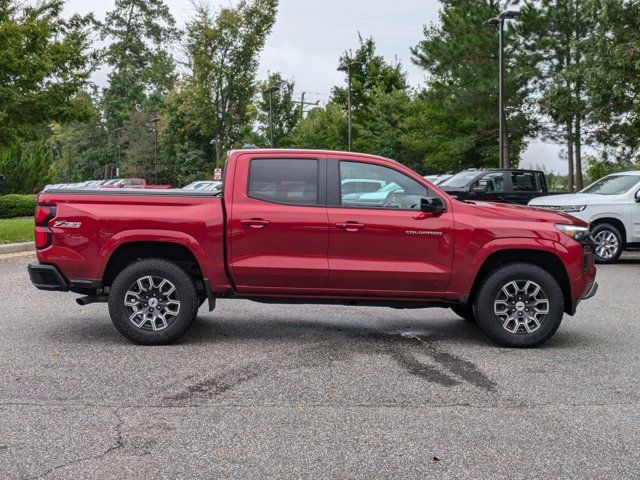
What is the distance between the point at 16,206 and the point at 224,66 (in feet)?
119

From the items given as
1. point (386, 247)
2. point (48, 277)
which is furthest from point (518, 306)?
point (48, 277)

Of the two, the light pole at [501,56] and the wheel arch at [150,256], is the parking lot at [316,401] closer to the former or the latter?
the wheel arch at [150,256]

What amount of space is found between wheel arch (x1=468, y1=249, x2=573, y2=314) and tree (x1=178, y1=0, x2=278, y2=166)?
5263 centimetres

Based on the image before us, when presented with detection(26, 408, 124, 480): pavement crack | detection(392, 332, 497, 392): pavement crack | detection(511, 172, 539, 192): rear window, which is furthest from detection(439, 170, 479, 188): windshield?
detection(26, 408, 124, 480): pavement crack

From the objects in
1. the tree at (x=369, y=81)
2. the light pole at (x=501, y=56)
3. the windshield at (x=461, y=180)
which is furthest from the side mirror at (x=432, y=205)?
the tree at (x=369, y=81)

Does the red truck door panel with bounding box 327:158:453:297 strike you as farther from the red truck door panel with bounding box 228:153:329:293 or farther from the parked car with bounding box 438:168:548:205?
the parked car with bounding box 438:168:548:205

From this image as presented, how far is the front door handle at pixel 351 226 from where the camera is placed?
686 cm

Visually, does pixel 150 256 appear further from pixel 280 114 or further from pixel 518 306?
pixel 280 114

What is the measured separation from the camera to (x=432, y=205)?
22.6 feet

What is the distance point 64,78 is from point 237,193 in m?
15.2

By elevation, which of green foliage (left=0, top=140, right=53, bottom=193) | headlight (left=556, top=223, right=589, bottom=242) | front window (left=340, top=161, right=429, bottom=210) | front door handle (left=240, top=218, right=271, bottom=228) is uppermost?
green foliage (left=0, top=140, right=53, bottom=193)

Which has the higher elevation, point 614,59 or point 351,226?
point 614,59

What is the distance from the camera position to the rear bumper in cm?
686

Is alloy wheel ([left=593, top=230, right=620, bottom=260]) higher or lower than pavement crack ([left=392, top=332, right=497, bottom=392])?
higher
